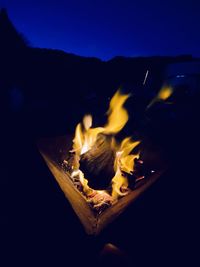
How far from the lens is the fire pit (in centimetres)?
215

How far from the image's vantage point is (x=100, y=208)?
2184 millimetres

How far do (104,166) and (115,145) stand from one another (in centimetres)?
28

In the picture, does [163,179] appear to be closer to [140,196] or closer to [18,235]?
[140,196]

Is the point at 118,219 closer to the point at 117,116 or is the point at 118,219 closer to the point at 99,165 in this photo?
the point at 99,165

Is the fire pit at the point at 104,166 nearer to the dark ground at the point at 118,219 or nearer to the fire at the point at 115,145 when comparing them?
the fire at the point at 115,145

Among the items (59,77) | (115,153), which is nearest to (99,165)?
(115,153)

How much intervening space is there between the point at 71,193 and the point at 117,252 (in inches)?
28.8

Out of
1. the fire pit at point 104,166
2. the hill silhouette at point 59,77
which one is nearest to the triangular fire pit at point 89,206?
the fire pit at point 104,166

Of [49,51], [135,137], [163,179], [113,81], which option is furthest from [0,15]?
[163,179]

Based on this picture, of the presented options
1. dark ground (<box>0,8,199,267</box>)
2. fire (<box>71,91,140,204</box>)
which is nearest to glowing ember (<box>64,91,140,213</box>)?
fire (<box>71,91,140,204</box>)

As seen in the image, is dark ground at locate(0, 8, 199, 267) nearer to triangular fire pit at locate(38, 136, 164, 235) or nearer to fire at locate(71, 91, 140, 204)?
triangular fire pit at locate(38, 136, 164, 235)

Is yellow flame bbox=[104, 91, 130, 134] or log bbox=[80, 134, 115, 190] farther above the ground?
yellow flame bbox=[104, 91, 130, 134]

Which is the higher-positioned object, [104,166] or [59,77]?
[59,77]

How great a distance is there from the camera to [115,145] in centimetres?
252
